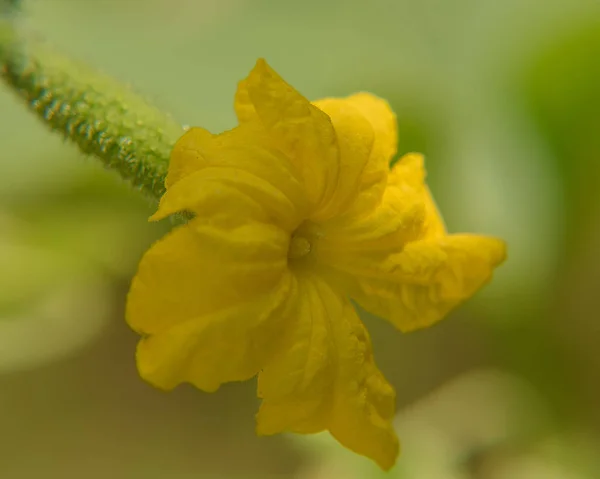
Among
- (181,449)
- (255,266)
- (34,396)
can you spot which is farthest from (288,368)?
(34,396)

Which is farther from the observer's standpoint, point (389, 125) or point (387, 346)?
point (387, 346)

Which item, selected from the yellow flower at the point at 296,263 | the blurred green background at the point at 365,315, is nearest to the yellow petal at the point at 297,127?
the yellow flower at the point at 296,263

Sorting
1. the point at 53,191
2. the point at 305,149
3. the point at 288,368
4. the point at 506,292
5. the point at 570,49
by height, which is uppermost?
the point at 570,49

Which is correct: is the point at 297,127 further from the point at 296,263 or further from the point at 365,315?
the point at 365,315

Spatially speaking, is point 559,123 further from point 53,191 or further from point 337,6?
point 53,191

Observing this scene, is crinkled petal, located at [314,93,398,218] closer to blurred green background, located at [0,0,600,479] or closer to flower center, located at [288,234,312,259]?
flower center, located at [288,234,312,259]

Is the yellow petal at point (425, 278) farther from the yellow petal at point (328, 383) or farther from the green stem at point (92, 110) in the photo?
the green stem at point (92, 110)

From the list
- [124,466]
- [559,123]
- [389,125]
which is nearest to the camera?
[389,125]
